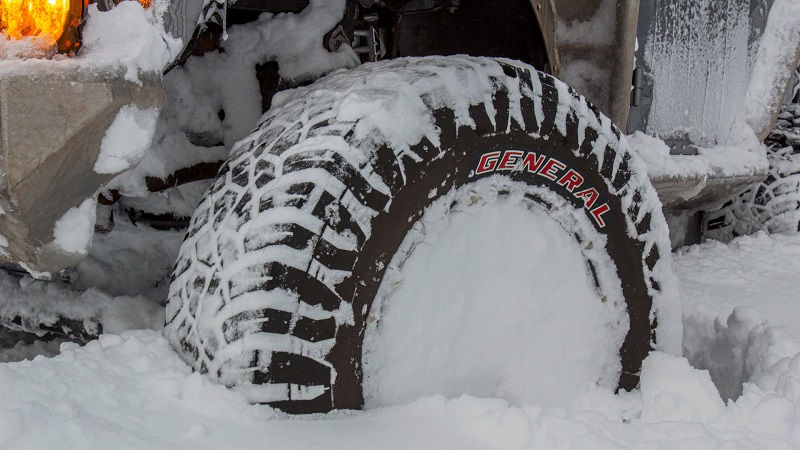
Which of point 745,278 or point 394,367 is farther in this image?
point 745,278

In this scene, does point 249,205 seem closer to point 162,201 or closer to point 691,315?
point 162,201

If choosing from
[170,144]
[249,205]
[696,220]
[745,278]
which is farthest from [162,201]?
[696,220]

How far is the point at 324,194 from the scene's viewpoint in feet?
3.91

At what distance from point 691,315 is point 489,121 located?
1096 mm

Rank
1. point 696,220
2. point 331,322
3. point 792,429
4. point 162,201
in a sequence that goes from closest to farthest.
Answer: point 331,322, point 792,429, point 162,201, point 696,220

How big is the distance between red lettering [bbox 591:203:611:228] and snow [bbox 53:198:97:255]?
36.5 inches

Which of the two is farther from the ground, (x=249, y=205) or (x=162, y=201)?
(x=249, y=205)

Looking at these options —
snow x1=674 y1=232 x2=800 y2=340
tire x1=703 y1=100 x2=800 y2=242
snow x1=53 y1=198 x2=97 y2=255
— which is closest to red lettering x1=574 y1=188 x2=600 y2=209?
snow x1=674 y1=232 x2=800 y2=340

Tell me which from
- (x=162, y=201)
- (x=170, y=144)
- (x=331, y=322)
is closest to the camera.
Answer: (x=331, y=322)

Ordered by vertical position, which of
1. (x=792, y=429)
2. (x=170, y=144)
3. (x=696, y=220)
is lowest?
(x=696, y=220)

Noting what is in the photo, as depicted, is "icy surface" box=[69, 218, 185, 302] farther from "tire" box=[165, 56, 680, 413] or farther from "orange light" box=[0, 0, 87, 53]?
"orange light" box=[0, 0, 87, 53]

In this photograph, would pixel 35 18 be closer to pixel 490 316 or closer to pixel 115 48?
pixel 115 48

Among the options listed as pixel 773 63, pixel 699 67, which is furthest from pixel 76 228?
pixel 773 63

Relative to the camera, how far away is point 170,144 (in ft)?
5.54
